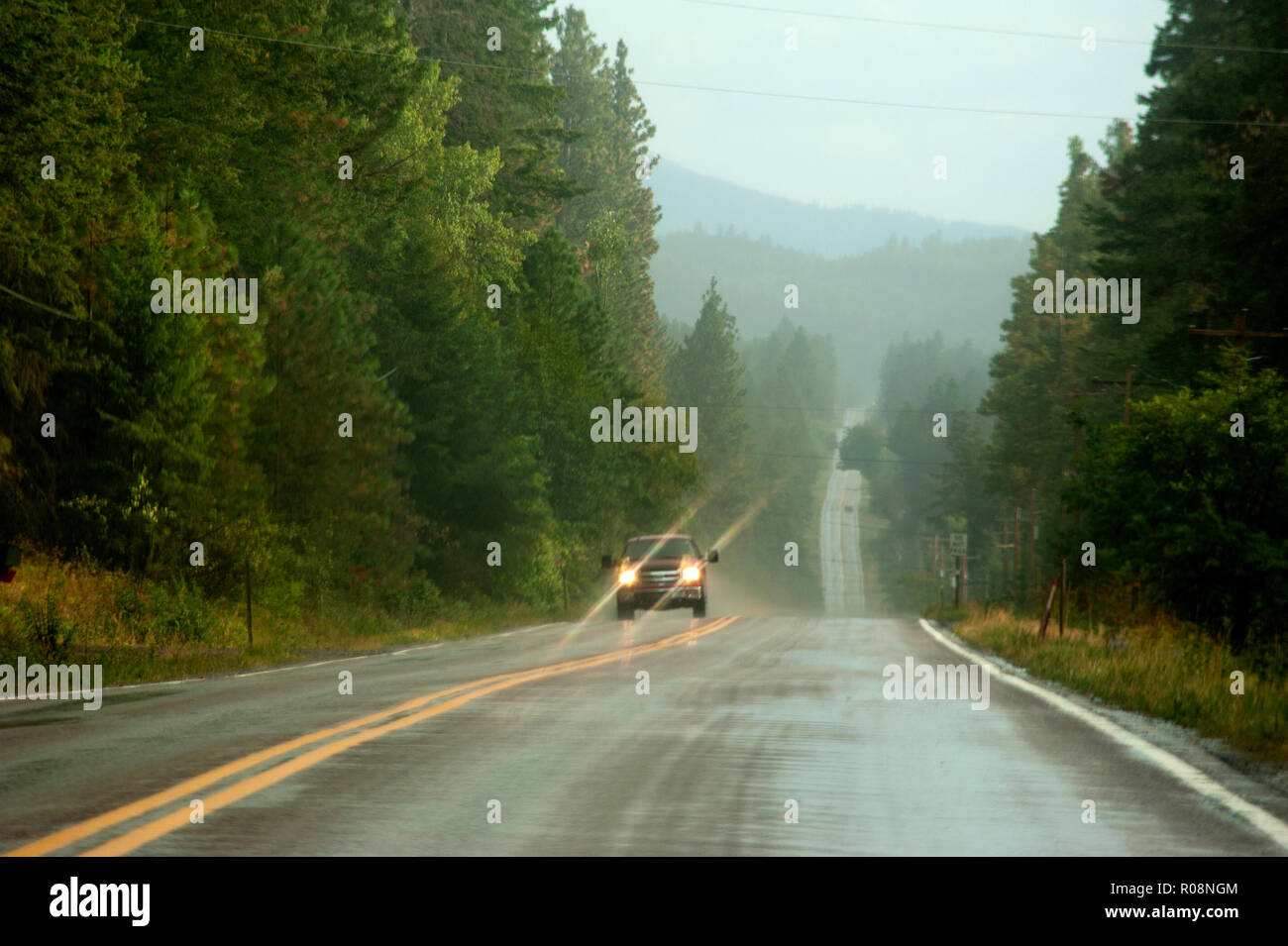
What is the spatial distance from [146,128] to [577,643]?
13093 millimetres

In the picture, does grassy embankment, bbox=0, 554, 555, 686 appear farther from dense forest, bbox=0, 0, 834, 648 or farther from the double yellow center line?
the double yellow center line

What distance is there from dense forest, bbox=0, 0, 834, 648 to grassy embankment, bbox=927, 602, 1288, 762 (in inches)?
546

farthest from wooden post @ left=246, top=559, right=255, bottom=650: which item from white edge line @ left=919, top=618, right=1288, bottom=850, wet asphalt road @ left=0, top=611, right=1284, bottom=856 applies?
white edge line @ left=919, top=618, right=1288, bottom=850

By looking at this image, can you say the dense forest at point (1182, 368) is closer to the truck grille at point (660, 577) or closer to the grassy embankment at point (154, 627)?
the truck grille at point (660, 577)

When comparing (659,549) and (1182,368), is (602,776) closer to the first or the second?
(659,549)

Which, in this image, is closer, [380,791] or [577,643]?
[380,791]

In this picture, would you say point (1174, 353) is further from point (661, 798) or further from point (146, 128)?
point (661, 798)

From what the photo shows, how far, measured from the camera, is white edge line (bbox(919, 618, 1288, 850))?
7.29 meters

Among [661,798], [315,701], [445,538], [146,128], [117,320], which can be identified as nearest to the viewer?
[661,798]

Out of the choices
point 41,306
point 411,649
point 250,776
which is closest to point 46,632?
point 41,306

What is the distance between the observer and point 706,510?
128375 mm

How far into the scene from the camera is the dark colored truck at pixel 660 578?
3538cm

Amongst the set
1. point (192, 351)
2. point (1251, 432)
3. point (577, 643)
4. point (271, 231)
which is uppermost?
point (271, 231)
